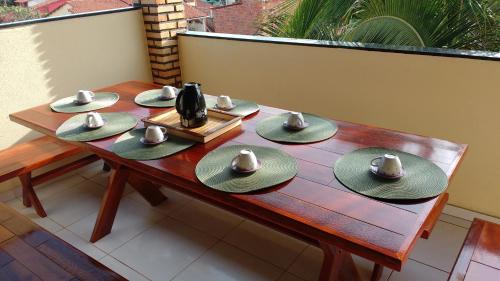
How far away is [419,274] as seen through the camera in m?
1.82

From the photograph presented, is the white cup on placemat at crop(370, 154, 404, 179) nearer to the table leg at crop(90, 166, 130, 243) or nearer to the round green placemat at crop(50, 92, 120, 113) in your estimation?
the table leg at crop(90, 166, 130, 243)

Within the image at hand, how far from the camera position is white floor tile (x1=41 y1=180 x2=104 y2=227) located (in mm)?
2373

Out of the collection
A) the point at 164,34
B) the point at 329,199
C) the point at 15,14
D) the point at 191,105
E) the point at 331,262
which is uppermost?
the point at 15,14

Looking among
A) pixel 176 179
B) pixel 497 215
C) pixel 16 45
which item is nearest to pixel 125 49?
pixel 16 45

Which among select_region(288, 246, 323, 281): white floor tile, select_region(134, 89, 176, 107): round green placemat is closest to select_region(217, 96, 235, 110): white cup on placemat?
select_region(134, 89, 176, 107): round green placemat

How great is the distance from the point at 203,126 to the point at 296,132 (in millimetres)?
436

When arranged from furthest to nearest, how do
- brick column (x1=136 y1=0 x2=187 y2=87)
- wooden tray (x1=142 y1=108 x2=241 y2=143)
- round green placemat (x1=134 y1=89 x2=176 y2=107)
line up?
1. brick column (x1=136 y1=0 x2=187 y2=87)
2. round green placemat (x1=134 y1=89 x2=176 y2=107)
3. wooden tray (x1=142 y1=108 x2=241 y2=143)

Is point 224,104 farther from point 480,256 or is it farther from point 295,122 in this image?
point 480,256

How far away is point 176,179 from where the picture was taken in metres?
1.45

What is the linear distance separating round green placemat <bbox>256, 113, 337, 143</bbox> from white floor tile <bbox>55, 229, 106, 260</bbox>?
3.58ft

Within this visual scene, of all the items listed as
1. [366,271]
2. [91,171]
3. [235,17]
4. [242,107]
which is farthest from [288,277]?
[235,17]

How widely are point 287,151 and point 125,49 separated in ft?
6.76

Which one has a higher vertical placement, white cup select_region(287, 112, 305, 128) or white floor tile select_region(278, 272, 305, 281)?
white cup select_region(287, 112, 305, 128)

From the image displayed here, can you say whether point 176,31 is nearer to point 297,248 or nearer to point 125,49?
point 125,49
